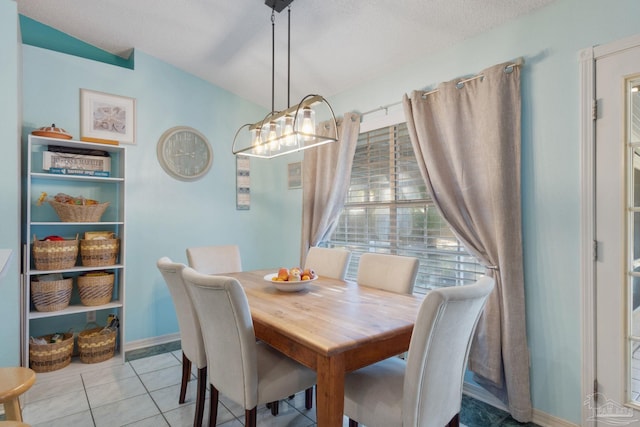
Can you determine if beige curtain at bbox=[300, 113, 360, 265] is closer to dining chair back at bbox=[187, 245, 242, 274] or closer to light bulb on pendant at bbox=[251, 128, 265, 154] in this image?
dining chair back at bbox=[187, 245, 242, 274]

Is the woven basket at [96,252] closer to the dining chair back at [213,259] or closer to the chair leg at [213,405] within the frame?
the dining chair back at [213,259]

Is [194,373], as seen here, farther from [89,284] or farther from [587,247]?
[587,247]

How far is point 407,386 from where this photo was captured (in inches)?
50.9

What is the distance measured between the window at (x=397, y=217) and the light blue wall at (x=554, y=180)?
0.46m

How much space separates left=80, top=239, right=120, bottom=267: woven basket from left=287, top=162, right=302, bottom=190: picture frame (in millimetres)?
1884

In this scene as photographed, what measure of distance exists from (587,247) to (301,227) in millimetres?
2535

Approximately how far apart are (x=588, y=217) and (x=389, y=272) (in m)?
1.12

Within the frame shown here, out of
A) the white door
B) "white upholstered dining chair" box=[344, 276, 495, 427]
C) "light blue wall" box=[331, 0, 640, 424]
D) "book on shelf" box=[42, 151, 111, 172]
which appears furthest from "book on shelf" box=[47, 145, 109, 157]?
the white door

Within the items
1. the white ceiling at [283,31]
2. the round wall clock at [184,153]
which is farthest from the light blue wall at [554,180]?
the round wall clock at [184,153]

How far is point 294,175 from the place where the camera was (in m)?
3.94

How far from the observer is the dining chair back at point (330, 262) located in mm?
2699

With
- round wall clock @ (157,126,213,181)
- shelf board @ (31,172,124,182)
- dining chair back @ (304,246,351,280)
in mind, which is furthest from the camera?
round wall clock @ (157,126,213,181)

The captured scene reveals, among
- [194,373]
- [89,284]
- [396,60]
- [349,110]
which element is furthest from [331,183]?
[89,284]

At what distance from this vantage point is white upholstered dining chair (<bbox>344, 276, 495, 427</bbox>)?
1226mm
